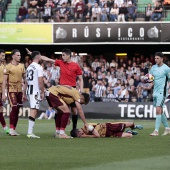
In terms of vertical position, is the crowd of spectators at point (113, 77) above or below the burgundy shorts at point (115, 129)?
above

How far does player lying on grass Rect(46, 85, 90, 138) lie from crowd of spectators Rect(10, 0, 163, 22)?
1790cm

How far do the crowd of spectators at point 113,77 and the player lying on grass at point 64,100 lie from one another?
1478cm

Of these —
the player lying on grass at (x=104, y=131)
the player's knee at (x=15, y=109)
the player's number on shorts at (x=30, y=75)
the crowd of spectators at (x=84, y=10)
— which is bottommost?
the player lying on grass at (x=104, y=131)

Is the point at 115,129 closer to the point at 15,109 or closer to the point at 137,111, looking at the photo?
the point at 15,109

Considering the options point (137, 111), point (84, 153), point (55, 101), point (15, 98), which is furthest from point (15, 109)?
point (137, 111)

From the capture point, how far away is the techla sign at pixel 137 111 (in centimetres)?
3023

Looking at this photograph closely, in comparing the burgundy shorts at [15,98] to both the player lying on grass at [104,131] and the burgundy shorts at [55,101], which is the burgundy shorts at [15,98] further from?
the player lying on grass at [104,131]

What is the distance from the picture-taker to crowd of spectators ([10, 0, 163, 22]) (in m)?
34.6

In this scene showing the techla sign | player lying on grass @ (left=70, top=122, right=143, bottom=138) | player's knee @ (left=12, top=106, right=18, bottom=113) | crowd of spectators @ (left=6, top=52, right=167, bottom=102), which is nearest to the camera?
player lying on grass @ (left=70, top=122, right=143, bottom=138)

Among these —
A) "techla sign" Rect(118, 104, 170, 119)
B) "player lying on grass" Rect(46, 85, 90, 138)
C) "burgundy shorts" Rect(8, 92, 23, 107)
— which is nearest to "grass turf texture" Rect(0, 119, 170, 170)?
"player lying on grass" Rect(46, 85, 90, 138)

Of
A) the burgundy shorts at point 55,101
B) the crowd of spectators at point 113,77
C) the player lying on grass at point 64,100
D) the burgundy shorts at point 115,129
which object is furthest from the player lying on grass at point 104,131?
the crowd of spectators at point 113,77

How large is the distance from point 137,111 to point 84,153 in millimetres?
17909

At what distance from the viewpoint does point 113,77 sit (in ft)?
112

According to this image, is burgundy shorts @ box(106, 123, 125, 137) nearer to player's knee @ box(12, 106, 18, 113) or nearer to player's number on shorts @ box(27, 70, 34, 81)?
player's number on shorts @ box(27, 70, 34, 81)
